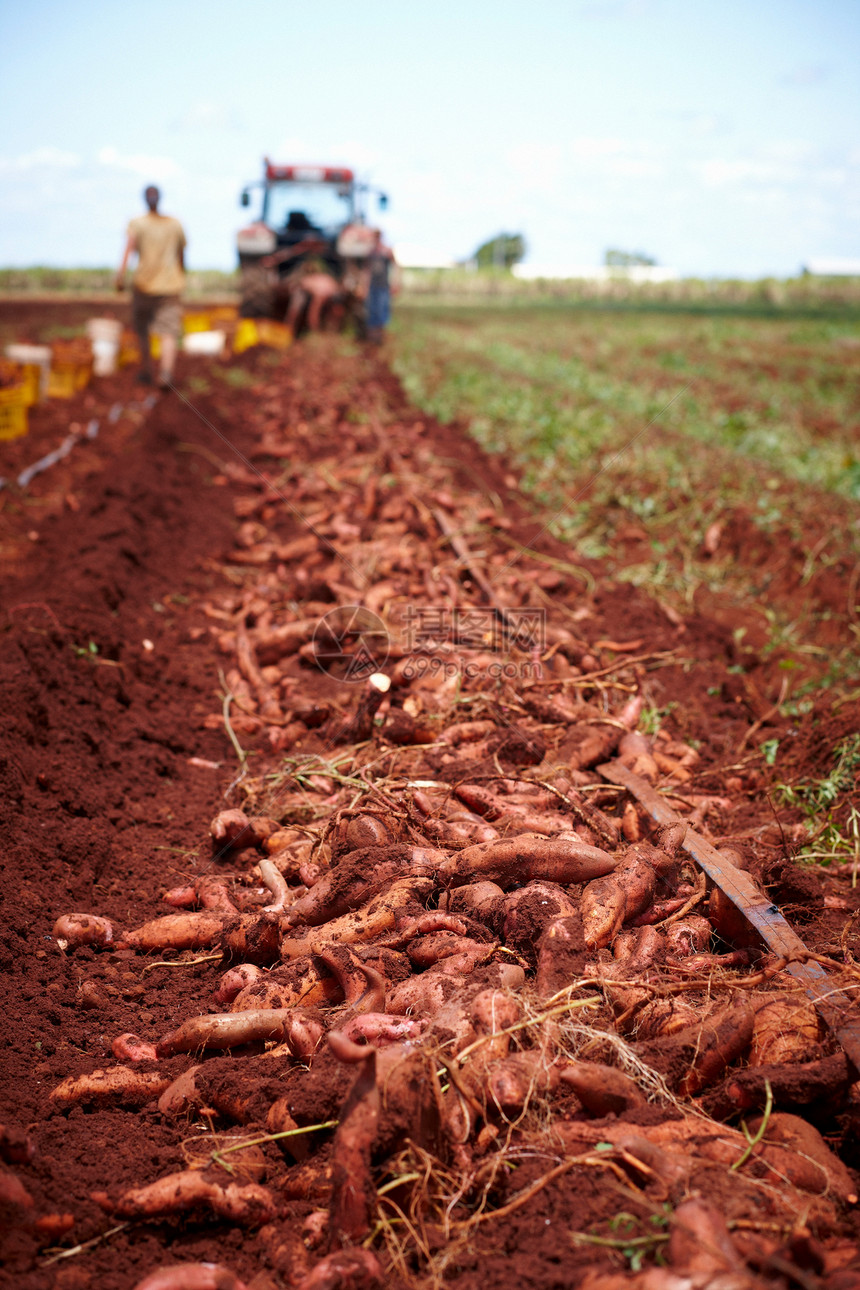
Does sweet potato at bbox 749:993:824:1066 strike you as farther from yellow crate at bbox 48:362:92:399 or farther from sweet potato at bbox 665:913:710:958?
yellow crate at bbox 48:362:92:399

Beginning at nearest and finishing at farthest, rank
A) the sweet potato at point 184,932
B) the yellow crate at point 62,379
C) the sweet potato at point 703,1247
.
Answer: the sweet potato at point 703,1247 < the sweet potato at point 184,932 < the yellow crate at point 62,379

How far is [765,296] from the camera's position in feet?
142

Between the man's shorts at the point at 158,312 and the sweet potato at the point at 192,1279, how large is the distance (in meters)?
9.95

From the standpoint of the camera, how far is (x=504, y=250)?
6731 centimetres

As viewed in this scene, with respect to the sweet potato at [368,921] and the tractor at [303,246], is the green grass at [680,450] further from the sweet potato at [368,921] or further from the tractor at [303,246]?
the sweet potato at [368,921]

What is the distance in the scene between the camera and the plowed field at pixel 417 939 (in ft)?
5.73

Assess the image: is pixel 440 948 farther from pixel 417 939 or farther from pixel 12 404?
pixel 12 404

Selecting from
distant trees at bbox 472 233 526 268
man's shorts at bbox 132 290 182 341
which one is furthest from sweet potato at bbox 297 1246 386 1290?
distant trees at bbox 472 233 526 268

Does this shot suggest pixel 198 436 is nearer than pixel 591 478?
No

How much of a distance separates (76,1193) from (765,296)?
161ft

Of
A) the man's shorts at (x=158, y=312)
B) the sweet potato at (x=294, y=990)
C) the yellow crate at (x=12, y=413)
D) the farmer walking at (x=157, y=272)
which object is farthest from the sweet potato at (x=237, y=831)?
the man's shorts at (x=158, y=312)

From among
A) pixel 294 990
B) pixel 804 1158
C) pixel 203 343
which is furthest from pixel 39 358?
pixel 804 1158

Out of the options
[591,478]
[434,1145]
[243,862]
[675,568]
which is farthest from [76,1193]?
[591,478]

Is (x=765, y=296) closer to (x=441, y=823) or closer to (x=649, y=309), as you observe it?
(x=649, y=309)
